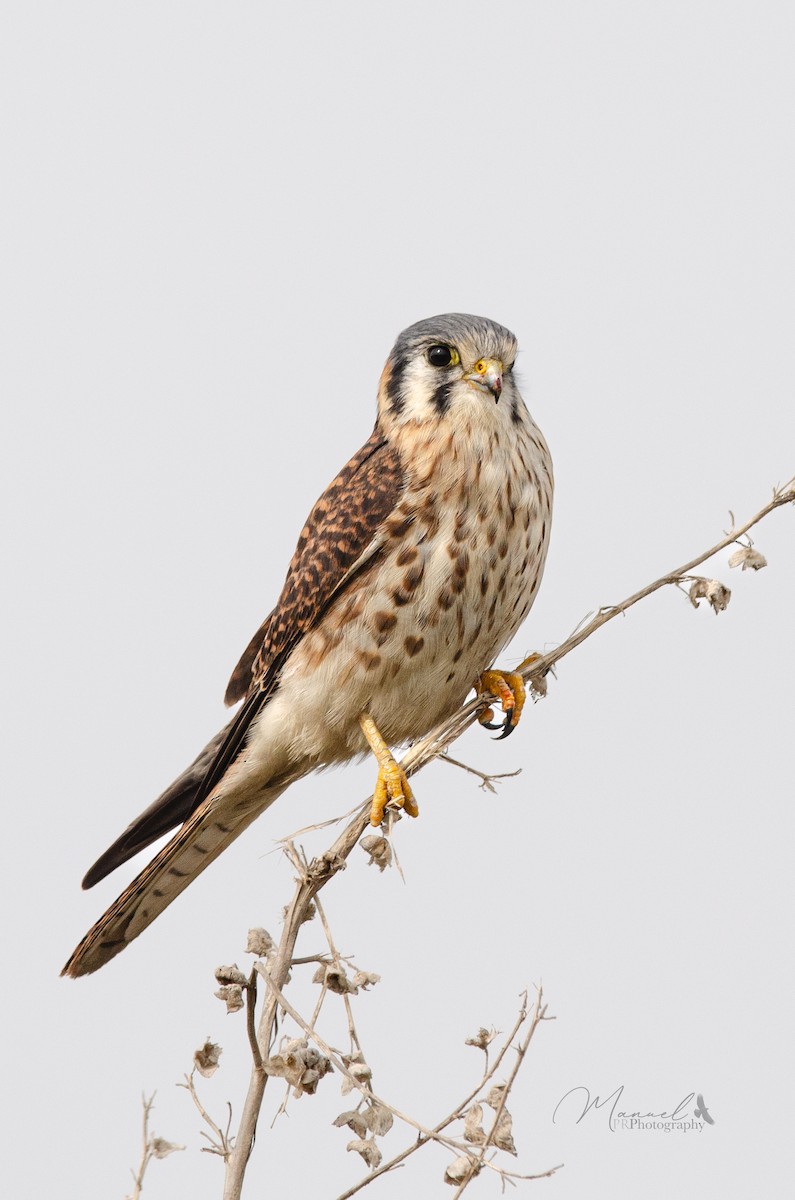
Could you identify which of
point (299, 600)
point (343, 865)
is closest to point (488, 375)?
point (299, 600)

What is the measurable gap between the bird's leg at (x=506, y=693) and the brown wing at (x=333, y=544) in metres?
0.36

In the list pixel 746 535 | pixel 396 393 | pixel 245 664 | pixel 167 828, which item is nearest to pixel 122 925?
pixel 167 828

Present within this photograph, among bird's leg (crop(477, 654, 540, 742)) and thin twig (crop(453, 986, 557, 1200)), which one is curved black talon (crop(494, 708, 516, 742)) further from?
thin twig (crop(453, 986, 557, 1200))

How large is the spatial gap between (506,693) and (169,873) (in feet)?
2.66

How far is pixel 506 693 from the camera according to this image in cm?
304

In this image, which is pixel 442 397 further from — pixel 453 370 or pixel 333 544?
pixel 333 544

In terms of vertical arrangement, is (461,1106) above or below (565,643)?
below

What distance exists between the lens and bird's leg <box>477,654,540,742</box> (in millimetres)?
3031

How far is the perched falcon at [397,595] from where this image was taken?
2938mm

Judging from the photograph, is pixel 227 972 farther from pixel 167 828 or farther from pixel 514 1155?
pixel 167 828

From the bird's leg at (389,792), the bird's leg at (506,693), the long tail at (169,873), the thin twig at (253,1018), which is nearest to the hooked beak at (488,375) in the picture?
the bird's leg at (506,693)

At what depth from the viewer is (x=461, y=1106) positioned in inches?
79.4

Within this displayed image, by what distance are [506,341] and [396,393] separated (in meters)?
0.27

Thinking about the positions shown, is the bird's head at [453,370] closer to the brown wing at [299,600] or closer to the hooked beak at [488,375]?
the hooked beak at [488,375]
